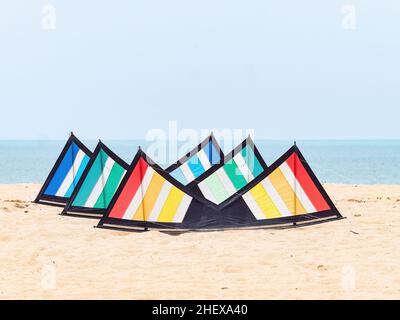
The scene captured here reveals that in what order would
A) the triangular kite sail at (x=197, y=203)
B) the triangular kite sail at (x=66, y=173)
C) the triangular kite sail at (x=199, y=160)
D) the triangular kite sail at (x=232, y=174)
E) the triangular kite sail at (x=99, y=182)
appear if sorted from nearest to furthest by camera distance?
1. the triangular kite sail at (x=197, y=203)
2. the triangular kite sail at (x=232, y=174)
3. the triangular kite sail at (x=99, y=182)
4. the triangular kite sail at (x=199, y=160)
5. the triangular kite sail at (x=66, y=173)

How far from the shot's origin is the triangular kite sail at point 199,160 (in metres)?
15.7

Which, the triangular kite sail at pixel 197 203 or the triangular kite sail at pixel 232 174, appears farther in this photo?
the triangular kite sail at pixel 232 174

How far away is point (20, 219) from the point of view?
523 inches

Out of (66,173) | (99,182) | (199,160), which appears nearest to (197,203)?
(99,182)

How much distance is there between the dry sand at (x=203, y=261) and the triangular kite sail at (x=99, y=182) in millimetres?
1040

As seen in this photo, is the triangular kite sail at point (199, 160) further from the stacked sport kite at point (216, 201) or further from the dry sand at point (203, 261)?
the dry sand at point (203, 261)

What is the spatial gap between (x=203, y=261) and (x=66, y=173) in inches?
308

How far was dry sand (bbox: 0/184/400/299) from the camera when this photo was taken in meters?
7.91

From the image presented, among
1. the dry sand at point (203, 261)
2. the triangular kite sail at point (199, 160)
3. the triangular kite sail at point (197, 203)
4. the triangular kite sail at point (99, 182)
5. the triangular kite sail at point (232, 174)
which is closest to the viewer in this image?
the dry sand at point (203, 261)

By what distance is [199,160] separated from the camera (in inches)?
619

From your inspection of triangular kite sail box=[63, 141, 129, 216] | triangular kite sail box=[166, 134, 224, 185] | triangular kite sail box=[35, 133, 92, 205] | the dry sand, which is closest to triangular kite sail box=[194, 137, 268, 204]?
triangular kite sail box=[166, 134, 224, 185]

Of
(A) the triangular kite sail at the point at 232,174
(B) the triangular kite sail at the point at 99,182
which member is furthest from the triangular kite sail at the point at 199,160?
(B) the triangular kite sail at the point at 99,182

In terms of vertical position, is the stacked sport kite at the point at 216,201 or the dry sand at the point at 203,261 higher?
the stacked sport kite at the point at 216,201
